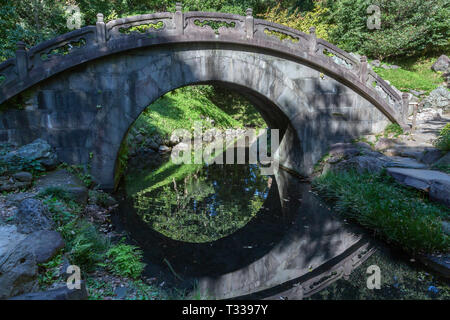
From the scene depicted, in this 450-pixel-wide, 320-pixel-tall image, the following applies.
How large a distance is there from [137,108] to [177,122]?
9.70m

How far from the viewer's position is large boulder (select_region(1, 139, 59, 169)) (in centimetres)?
674

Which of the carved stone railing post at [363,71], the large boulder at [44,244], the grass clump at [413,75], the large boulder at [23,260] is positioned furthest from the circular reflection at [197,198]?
the grass clump at [413,75]

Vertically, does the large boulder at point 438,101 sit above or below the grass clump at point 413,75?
below

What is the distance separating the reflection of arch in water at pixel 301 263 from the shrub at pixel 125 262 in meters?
0.93

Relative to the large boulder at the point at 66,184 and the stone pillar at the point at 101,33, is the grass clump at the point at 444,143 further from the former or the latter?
the stone pillar at the point at 101,33

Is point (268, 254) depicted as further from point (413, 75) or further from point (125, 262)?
point (413, 75)

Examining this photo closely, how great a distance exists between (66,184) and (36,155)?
1232mm

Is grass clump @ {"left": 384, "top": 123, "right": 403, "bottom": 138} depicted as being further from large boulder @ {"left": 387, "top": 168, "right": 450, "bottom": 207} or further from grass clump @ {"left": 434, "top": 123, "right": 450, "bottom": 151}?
large boulder @ {"left": 387, "top": 168, "right": 450, "bottom": 207}

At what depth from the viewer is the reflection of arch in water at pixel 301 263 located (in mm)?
4398

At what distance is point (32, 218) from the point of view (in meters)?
4.42

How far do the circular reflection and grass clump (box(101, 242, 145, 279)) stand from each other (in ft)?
4.05

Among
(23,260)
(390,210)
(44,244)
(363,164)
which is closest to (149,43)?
Result: (44,244)

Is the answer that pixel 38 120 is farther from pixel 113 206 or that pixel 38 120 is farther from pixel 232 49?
pixel 232 49
